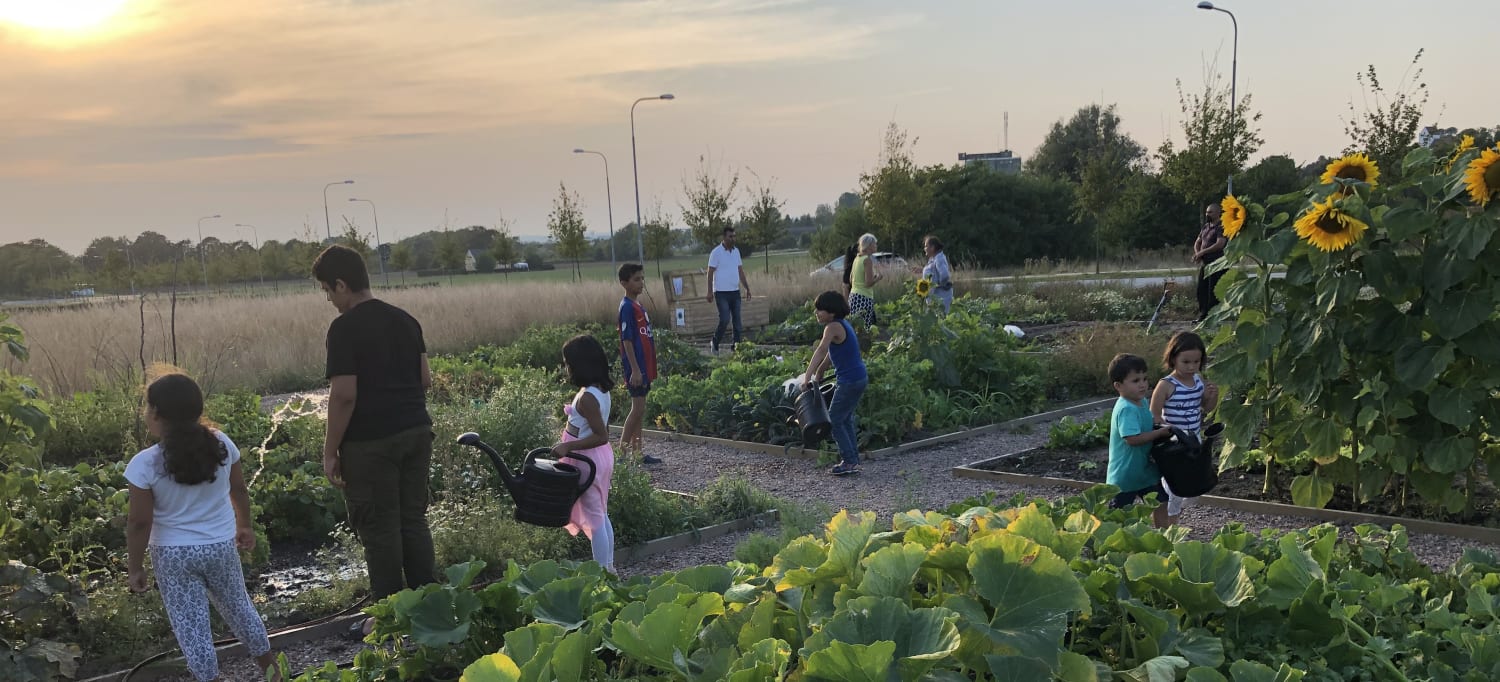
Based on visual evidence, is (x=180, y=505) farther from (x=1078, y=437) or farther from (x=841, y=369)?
(x=1078, y=437)

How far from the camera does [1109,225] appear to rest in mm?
38844

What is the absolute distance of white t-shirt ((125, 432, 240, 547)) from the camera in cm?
373

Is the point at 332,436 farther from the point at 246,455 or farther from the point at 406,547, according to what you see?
the point at 246,455

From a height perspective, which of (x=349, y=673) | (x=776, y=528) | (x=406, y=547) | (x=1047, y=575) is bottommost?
(x=776, y=528)

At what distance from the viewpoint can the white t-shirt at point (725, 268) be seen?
13945 mm

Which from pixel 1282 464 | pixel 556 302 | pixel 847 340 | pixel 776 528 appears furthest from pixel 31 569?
pixel 556 302

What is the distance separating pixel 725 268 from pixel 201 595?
34.2 ft

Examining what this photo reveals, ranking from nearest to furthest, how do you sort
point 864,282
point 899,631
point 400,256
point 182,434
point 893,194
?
point 899,631 < point 182,434 < point 864,282 < point 893,194 < point 400,256

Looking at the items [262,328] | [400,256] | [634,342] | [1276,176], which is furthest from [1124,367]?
[400,256]

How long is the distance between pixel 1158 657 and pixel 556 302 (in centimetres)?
1814

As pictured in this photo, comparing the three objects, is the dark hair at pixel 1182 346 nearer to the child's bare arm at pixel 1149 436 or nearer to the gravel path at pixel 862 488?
the child's bare arm at pixel 1149 436

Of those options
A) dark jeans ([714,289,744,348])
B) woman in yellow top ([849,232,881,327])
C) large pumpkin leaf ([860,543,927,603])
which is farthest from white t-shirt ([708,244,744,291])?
large pumpkin leaf ([860,543,927,603])

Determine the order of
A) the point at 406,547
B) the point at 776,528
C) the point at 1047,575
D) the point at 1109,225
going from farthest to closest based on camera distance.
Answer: the point at 1109,225, the point at 776,528, the point at 406,547, the point at 1047,575

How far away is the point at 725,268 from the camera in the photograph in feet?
45.9
